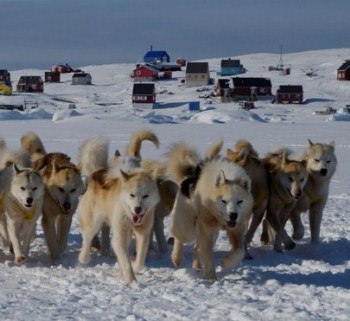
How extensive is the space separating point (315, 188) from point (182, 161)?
5.77 feet

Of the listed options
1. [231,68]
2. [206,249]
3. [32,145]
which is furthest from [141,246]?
[231,68]

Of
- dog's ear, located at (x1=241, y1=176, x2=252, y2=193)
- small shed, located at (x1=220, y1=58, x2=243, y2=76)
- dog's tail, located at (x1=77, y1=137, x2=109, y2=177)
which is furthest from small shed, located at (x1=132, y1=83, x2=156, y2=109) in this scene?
dog's ear, located at (x1=241, y1=176, x2=252, y2=193)

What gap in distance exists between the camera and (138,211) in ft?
18.8

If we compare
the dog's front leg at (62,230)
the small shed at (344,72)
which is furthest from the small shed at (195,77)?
the dog's front leg at (62,230)

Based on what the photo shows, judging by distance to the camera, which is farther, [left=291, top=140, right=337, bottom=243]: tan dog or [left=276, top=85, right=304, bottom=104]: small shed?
[left=276, top=85, right=304, bottom=104]: small shed

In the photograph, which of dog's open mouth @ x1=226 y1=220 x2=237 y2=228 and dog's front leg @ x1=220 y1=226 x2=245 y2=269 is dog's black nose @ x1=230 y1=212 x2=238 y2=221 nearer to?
dog's open mouth @ x1=226 y1=220 x2=237 y2=228

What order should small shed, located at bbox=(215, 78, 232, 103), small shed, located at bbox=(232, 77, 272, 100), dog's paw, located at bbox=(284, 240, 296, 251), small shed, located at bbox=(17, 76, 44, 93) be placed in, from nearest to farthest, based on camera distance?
dog's paw, located at bbox=(284, 240, 296, 251), small shed, located at bbox=(215, 78, 232, 103), small shed, located at bbox=(232, 77, 272, 100), small shed, located at bbox=(17, 76, 44, 93)

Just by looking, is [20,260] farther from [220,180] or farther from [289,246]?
[289,246]

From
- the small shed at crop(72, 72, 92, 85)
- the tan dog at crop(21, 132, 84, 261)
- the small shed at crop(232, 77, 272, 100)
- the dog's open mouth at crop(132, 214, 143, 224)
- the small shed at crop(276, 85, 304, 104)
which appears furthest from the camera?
the small shed at crop(72, 72, 92, 85)

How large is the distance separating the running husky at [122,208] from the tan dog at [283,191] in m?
1.49

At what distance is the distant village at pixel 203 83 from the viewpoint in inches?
2125

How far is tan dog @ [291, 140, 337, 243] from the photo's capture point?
7445mm

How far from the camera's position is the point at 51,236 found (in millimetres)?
6781

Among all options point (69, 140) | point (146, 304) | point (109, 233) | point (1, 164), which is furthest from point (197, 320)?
point (69, 140)
